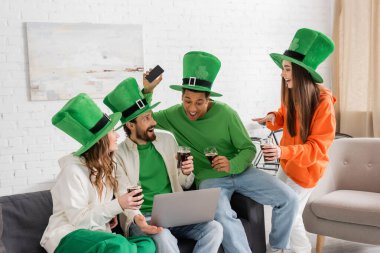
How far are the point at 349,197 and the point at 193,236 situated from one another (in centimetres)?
124

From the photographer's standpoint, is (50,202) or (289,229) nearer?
(50,202)

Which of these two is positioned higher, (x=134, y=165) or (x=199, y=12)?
(x=199, y=12)

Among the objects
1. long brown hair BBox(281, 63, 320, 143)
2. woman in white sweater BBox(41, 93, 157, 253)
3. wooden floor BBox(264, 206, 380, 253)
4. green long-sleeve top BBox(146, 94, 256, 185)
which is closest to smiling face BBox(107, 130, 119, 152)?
woman in white sweater BBox(41, 93, 157, 253)

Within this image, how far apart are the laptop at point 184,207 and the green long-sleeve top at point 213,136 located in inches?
18.3

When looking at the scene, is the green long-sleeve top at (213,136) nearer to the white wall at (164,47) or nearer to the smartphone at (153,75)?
the smartphone at (153,75)

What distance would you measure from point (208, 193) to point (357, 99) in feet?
12.4

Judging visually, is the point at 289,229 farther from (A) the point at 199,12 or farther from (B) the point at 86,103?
(A) the point at 199,12

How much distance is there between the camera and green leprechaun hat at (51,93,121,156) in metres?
2.35

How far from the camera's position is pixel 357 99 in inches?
226

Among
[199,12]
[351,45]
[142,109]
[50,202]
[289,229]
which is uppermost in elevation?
[199,12]

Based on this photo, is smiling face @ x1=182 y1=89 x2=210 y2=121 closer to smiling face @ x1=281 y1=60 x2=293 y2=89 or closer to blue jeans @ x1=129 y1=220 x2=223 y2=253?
smiling face @ x1=281 y1=60 x2=293 y2=89

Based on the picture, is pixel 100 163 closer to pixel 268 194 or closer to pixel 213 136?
pixel 213 136

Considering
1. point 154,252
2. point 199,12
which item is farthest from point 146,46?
point 154,252

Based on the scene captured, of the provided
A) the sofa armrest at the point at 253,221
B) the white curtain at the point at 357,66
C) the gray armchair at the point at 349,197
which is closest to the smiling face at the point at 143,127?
the sofa armrest at the point at 253,221
